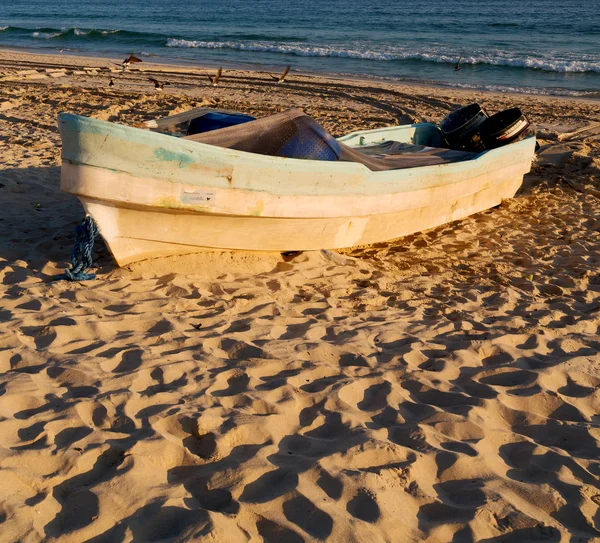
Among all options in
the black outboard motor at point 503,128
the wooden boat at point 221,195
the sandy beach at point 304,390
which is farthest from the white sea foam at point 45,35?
the wooden boat at point 221,195

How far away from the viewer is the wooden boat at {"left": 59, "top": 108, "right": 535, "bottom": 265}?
14.9ft

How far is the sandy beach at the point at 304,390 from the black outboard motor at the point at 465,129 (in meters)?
1.68

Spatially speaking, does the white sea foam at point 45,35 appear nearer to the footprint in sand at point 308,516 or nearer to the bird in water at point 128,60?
the bird in water at point 128,60

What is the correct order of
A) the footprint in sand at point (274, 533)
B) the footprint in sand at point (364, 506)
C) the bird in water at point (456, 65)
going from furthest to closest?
the bird in water at point (456, 65) → the footprint in sand at point (364, 506) → the footprint in sand at point (274, 533)

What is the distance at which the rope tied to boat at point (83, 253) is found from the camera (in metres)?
4.73

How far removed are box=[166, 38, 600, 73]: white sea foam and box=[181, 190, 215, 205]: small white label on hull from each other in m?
18.7

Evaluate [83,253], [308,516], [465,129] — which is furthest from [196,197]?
[465,129]

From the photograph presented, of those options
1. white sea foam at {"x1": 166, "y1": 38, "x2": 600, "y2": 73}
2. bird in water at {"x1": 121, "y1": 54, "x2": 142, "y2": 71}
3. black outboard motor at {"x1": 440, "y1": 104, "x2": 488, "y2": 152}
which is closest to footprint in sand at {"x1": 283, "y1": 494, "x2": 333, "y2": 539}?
black outboard motor at {"x1": 440, "y1": 104, "x2": 488, "y2": 152}

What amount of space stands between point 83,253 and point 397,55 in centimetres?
2021

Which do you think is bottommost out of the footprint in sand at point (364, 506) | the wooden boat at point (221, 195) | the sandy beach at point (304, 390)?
the sandy beach at point (304, 390)

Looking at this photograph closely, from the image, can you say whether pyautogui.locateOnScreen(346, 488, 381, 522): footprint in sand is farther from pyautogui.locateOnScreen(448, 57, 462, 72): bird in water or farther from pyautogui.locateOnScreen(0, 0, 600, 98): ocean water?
pyautogui.locateOnScreen(448, 57, 462, 72): bird in water

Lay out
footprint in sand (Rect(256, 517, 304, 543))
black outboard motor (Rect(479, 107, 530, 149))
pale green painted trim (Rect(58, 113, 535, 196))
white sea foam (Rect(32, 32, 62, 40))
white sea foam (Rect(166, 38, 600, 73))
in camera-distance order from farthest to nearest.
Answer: white sea foam (Rect(32, 32, 62, 40)), white sea foam (Rect(166, 38, 600, 73)), black outboard motor (Rect(479, 107, 530, 149)), pale green painted trim (Rect(58, 113, 535, 196)), footprint in sand (Rect(256, 517, 304, 543))

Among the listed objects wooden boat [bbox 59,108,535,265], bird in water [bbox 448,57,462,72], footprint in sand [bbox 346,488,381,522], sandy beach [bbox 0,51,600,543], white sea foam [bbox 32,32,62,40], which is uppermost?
bird in water [bbox 448,57,462,72]

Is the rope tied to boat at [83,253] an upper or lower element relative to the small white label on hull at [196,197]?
lower
